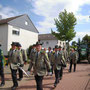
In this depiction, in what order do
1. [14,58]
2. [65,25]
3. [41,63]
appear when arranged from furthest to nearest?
[65,25] < [14,58] < [41,63]

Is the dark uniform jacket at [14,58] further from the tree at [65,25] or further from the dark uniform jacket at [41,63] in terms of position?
the tree at [65,25]

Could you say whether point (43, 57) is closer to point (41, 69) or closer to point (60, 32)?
point (41, 69)

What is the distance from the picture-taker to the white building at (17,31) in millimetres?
18828

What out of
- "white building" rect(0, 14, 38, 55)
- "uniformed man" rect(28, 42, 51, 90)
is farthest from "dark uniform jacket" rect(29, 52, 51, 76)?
"white building" rect(0, 14, 38, 55)

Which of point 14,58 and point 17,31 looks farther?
point 17,31

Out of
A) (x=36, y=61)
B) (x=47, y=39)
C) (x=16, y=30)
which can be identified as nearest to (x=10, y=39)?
(x=16, y=30)

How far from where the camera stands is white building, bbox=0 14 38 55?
1883cm

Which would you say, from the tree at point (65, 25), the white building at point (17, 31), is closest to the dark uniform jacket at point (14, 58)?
the white building at point (17, 31)

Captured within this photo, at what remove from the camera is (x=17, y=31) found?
21.1m

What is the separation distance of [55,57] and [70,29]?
596 inches

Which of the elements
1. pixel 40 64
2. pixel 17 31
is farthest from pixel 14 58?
pixel 17 31

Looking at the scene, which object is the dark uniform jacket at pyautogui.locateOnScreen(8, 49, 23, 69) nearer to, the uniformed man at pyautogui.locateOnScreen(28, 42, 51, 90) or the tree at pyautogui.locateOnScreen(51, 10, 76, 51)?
the uniformed man at pyautogui.locateOnScreen(28, 42, 51, 90)

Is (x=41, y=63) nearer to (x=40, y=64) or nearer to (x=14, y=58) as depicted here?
(x=40, y=64)

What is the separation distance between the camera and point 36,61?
13.0 feet
